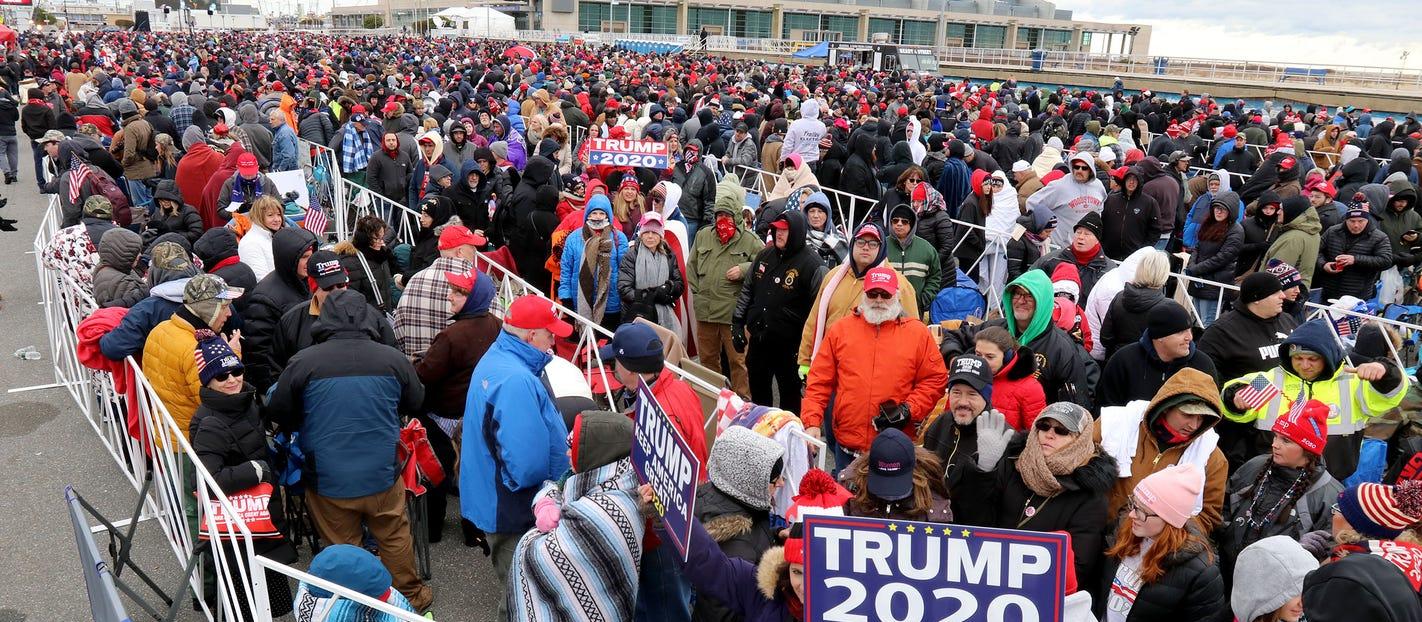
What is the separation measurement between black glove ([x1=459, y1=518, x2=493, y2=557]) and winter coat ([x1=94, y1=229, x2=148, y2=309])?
2749 millimetres

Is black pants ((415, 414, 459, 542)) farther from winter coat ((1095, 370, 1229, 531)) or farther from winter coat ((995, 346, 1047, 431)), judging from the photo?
winter coat ((1095, 370, 1229, 531))

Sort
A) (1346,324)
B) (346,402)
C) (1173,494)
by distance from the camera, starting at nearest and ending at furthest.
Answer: (1173,494) → (346,402) → (1346,324)

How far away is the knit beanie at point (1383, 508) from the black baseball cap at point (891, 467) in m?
1.52

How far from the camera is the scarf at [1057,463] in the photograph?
3.41 metres

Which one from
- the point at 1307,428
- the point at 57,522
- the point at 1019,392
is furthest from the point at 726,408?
the point at 57,522

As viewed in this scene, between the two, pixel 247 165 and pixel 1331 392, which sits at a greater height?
pixel 247 165

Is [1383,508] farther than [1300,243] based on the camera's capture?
No

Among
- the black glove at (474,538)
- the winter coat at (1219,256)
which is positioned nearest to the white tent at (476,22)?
the winter coat at (1219,256)

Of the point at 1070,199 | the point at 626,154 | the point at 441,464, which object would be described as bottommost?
the point at 441,464

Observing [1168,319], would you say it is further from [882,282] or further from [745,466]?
[745,466]

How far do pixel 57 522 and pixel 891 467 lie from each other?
15.9 ft

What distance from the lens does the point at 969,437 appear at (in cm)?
397

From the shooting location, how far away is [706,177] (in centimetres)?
923

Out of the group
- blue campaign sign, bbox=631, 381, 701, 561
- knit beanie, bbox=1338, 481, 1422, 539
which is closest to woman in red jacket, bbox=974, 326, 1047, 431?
knit beanie, bbox=1338, 481, 1422, 539
